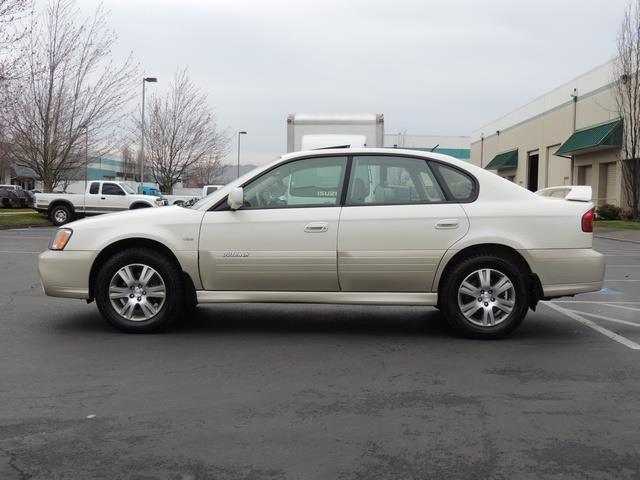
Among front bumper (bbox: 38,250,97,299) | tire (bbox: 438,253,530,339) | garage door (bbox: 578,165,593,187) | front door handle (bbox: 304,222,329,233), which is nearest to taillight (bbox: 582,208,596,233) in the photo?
tire (bbox: 438,253,530,339)

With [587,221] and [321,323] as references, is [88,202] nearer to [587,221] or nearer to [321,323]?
[321,323]

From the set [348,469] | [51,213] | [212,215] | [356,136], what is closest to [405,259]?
[212,215]

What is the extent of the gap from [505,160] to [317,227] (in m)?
46.6

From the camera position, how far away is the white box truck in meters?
13.1

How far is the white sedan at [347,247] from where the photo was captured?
247 inches

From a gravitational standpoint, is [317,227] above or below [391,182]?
below

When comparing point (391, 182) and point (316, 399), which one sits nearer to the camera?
point (316, 399)

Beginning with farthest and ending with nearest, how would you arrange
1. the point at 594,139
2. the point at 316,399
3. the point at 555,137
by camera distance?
1. the point at 555,137
2. the point at 594,139
3. the point at 316,399

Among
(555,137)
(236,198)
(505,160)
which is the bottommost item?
(236,198)

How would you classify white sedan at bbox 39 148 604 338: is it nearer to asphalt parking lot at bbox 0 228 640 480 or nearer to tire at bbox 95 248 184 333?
tire at bbox 95 248 184 333

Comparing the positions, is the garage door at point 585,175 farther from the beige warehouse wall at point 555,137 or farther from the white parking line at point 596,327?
the white parking line at point 596,327

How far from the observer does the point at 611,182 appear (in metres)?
34.6

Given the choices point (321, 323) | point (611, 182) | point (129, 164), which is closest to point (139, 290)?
point (321, 323)

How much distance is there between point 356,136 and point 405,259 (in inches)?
278
